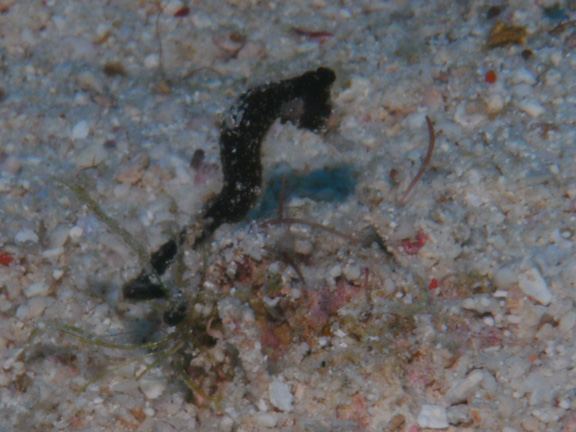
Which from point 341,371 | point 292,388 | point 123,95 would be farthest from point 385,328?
point 123,95

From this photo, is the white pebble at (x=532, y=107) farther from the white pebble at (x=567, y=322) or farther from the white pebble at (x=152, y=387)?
the white pebble at (x=152, y=387)

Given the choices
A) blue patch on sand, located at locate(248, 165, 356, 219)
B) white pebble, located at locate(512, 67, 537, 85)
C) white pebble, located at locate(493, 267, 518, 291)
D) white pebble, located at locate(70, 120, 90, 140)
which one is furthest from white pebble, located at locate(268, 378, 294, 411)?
white pebble, located at locate(512, 67, 537, 85)

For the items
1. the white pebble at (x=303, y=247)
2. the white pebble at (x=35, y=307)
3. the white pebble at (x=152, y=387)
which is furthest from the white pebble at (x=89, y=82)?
the white pebble at (x=152, y=387)

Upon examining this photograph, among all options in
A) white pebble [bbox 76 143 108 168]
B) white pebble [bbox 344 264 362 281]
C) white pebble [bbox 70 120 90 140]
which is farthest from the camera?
white pebble [bbox 70 120 90 140]

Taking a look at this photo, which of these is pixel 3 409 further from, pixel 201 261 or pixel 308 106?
pixel 308 106

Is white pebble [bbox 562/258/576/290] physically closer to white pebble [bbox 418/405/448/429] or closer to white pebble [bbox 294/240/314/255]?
white pebble [bbox 418/405/448/429]

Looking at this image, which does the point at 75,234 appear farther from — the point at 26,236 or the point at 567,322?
the point at 567,322
